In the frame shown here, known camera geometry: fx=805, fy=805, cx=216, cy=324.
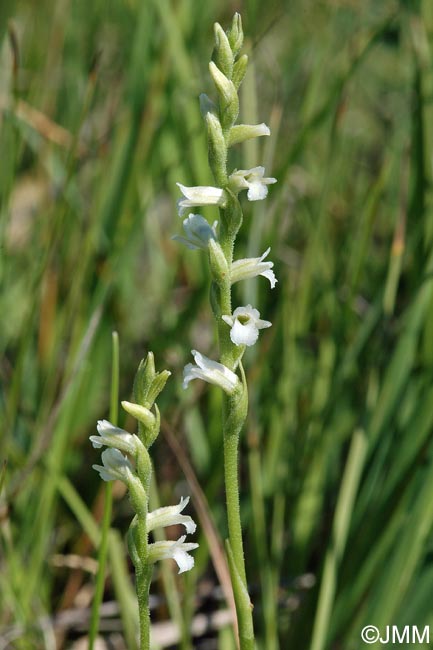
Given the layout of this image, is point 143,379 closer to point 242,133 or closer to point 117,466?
point 117,466

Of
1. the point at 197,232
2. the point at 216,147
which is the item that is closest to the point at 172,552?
the point at 197,232

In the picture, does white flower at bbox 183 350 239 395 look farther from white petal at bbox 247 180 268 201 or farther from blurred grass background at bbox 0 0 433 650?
blurred grass background at bbox 0 0 433 650

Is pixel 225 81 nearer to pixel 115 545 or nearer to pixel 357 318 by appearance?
pixel 115 545

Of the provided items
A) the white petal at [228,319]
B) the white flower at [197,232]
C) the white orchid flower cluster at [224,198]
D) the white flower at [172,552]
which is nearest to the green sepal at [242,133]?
the white orchid flower cluster at [224,198]

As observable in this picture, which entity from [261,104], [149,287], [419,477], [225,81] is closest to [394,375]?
[419,477]

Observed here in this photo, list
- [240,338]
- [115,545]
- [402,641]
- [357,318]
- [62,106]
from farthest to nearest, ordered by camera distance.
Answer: [62,106] → [357,318] → [115,545] → [402,641] → [240,338]

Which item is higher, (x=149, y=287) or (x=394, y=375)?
(x=149, y=287)
